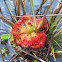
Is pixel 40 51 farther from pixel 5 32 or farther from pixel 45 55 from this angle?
pixel 5 32

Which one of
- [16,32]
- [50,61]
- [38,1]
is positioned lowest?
[50,61]

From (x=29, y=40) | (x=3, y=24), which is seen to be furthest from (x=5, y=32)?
(x=29, y=40)

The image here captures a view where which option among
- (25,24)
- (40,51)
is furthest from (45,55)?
(25,24)

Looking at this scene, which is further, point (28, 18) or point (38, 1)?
point (38, 1)

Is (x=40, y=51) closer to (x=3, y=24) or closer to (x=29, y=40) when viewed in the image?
(x=29, y=40)

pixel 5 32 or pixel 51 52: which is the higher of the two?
pixel 5 32

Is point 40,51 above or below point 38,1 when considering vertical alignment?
below
